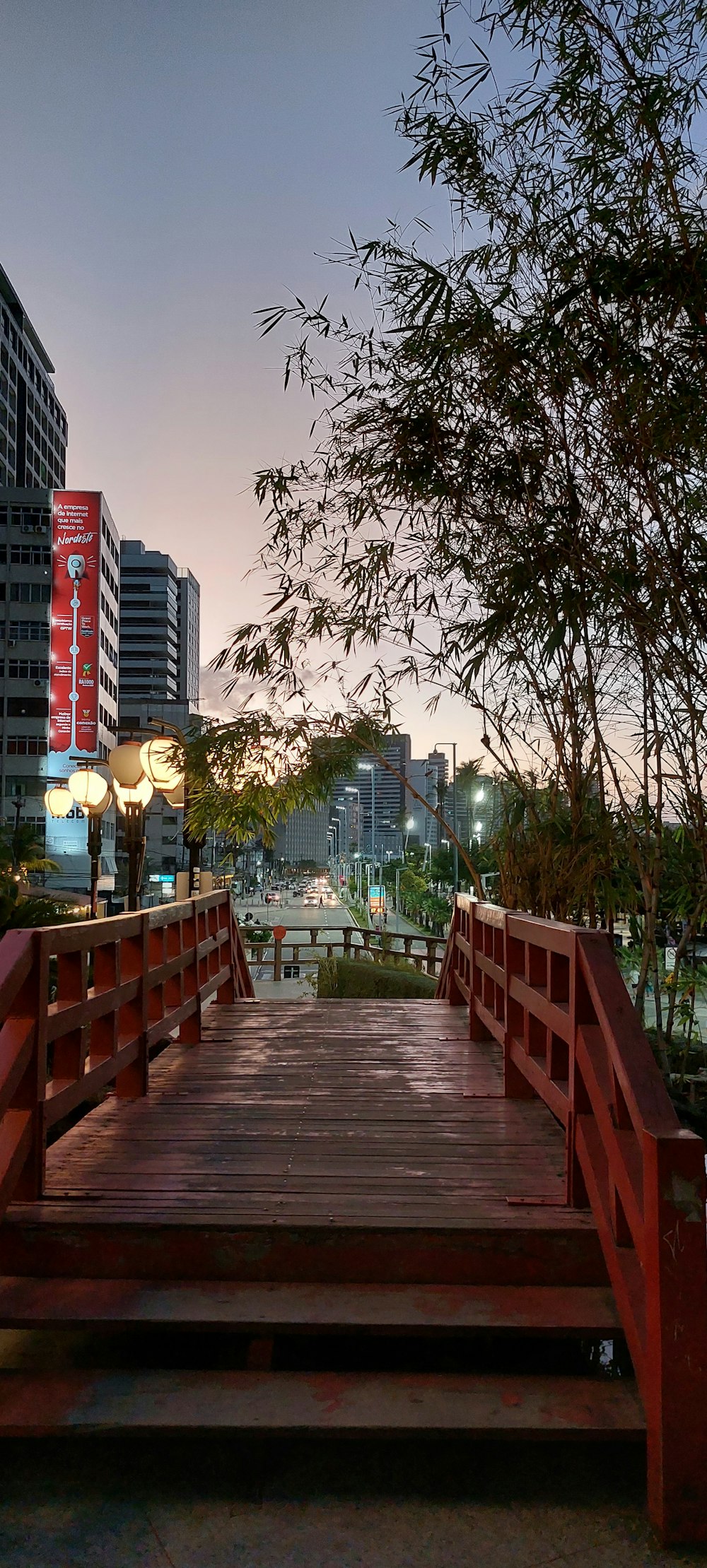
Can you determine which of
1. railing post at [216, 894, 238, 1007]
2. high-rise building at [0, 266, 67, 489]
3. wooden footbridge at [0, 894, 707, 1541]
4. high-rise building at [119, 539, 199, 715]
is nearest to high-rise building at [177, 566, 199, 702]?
high-rise building at [119, 539, 199, 715]

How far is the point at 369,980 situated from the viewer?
10.8 meters

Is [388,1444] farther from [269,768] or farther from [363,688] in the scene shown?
[363,688]

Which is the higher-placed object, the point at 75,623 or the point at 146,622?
the point at 146,622

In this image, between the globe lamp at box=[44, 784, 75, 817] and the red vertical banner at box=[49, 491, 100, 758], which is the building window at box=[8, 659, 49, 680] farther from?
the globe lamp at box=[44, 784, 75, 817]

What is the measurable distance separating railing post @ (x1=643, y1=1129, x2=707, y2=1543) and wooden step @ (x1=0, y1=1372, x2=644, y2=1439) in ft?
0.56

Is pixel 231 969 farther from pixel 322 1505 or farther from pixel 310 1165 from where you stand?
pixel 322 1505

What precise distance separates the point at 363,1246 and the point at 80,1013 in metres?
A: 1.14

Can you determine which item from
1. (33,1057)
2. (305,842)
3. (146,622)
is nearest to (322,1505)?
(33,1057)

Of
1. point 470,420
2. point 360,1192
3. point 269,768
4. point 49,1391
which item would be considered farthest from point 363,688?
point 49,1391

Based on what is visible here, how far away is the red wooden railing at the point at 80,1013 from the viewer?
239 centimetres

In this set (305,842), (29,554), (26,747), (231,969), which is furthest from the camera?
(305,842)

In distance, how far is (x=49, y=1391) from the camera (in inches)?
79.7

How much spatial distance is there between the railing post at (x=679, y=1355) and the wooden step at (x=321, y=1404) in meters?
0.17

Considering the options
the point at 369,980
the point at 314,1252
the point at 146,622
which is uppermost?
the point at 146,622
